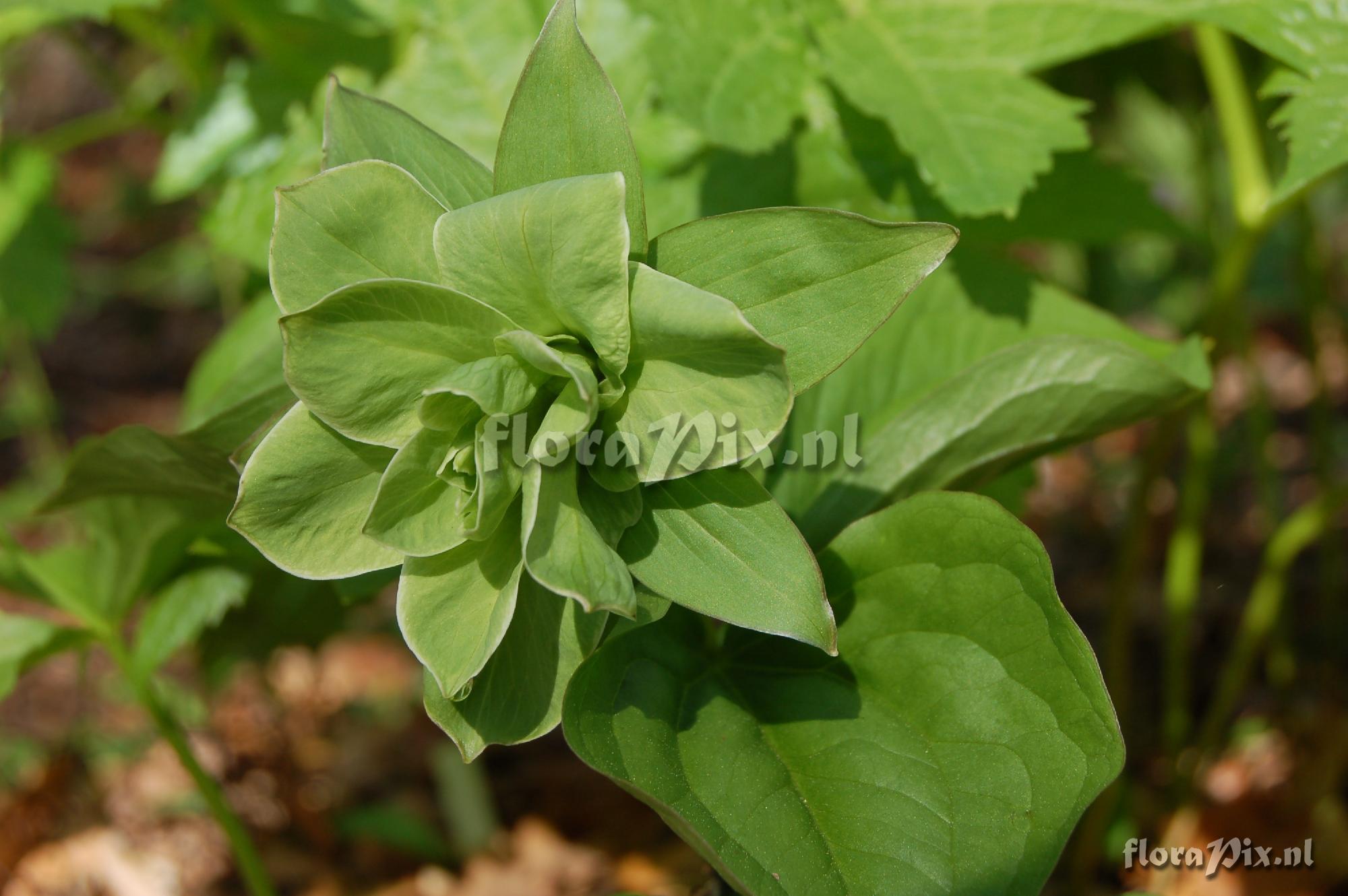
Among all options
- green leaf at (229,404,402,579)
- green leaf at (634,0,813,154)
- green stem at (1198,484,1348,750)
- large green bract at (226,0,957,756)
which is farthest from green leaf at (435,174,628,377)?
green stem at (1198,484,1348,750)

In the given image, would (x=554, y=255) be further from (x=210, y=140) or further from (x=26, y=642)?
(x=210, y=140)

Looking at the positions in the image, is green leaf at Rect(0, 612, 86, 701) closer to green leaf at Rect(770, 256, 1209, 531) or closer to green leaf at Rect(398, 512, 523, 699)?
green leaf at Rect(398, 512, 523, 699)

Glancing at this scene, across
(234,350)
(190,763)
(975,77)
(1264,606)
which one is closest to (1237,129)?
(975,77)

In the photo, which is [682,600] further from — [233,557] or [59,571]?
[59,571]

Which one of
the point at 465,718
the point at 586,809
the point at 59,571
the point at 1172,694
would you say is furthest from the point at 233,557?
the point at 1172,694

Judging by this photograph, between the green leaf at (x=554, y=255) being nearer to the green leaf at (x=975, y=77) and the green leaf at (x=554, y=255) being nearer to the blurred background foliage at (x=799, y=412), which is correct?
the blurred background foliage at (x=799, y=412)
